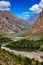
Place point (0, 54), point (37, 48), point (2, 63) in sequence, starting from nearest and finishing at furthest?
point (2, 63) < point (0, 54) < point (37, 48)

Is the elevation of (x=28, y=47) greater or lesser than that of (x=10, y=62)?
lesser

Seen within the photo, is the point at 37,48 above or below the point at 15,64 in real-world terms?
below

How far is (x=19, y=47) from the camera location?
11562cm

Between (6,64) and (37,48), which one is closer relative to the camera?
(6,64)

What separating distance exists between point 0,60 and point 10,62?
1208mm

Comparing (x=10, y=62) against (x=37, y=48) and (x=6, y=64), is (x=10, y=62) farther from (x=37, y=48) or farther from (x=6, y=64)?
(x=37, y=48)

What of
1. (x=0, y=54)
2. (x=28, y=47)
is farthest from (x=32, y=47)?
(x=0, y=54)

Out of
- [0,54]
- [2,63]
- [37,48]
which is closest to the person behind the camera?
[2,63]

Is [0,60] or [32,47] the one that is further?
[32,47]

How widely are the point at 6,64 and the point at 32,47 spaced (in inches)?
3737

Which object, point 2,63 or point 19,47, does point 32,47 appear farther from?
point 2,63

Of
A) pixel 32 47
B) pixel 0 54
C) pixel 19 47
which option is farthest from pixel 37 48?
pixel 0 54

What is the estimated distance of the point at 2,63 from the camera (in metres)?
20.2

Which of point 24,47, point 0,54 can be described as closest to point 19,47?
point 24,47
